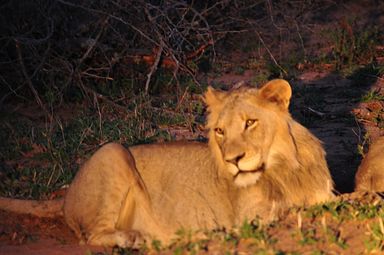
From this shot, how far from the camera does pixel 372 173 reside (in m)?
6.14

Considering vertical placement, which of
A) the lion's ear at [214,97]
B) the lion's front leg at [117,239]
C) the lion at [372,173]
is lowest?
the lion's front leg at [117,239]

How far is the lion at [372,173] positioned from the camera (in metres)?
6.06

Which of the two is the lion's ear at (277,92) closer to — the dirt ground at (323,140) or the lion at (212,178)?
the lion at (212,178)

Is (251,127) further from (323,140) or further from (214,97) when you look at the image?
(323,140)

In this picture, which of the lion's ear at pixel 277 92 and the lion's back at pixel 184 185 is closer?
the lion's ear at pixel 277 92

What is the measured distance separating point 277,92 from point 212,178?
0.73 m

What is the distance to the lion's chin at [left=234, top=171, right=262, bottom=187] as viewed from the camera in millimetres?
4734

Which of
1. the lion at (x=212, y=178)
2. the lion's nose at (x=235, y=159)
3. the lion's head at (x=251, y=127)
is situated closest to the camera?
the lion's nose at (x=235, y=159)

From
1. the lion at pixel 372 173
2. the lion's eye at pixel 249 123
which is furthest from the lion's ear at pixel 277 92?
the lion at pixel 372 173

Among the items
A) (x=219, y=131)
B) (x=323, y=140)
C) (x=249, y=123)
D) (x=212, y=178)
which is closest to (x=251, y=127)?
(x=249, y=123)

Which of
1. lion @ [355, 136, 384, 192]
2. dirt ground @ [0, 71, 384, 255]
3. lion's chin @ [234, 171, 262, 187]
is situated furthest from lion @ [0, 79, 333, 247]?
lion @ [355, 136, 384, 192]

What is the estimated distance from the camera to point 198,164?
5.29 meters

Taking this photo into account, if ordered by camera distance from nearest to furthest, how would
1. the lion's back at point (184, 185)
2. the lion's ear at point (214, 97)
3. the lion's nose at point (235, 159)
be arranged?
the lion's nose at point (235, 159) < the lion's ear at point (214, 97) < the lion's back at point (184, 185)

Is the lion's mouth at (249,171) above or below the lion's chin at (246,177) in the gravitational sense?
above
